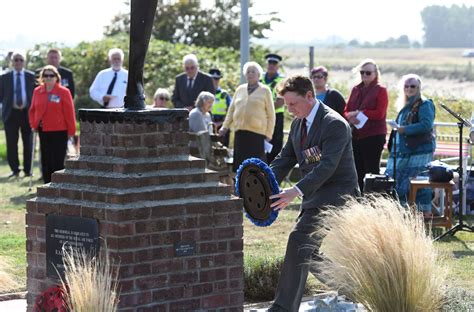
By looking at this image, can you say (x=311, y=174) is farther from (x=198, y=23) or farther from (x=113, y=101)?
(x=198, y=23)

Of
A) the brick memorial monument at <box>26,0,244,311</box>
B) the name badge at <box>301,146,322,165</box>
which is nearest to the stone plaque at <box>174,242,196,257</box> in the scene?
the brick memorial monument at <box>26,0,244,311</box>

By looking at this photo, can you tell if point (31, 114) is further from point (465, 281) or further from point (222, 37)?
point (222, 37)

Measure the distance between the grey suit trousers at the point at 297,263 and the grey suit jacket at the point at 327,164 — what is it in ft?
0.49

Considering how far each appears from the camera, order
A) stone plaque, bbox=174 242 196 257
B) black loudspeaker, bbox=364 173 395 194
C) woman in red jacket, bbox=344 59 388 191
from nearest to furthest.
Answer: stone plaque, bbox=174 242 196 257
black loudspeaker, bbox=364 173 395 194
woman in red jacket, bbox=344 59 388 191

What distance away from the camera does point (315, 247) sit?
25.0 feet

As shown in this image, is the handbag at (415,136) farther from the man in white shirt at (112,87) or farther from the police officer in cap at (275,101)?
the man in white shirt at (112,87)

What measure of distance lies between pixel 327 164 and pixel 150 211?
52.5 inches

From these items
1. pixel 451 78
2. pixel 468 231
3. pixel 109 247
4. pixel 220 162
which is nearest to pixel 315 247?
pixel 109 247

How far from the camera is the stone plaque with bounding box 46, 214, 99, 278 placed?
7.04 m

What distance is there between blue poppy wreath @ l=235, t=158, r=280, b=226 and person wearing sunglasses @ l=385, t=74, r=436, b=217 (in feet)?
17.8

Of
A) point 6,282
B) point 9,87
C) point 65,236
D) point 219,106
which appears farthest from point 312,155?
point 9,87

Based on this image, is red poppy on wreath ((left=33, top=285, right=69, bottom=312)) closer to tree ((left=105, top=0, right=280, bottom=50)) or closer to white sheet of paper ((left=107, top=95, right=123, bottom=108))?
white sheet of paper ((left=107, top=95, right=123, bottom=108))

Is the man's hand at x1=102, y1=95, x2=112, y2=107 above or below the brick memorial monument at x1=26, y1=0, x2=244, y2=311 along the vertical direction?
above

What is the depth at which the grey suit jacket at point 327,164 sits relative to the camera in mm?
7496
